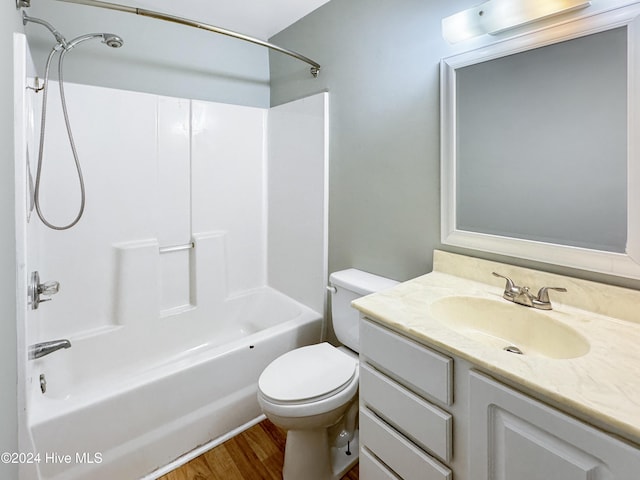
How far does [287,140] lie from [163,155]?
2.70 ft

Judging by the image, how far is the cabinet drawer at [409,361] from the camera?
856 mm

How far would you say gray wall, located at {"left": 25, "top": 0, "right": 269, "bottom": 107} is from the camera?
5.72ft

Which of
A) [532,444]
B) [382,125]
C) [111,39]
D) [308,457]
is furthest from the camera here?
[382,125]

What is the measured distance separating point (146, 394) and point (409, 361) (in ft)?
3.92

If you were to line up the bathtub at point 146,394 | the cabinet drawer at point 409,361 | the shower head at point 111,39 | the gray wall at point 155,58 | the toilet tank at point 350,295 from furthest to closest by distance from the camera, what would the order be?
the gray wall at point 155,58, the toilet tank at point 350,295, the shower head at point 111,39, the bathtub at point 146,394, the cabinet drawer at point 409,361

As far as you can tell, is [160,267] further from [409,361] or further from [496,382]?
[496,382]

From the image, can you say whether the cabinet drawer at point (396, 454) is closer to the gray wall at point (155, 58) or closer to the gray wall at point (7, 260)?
the gray wall at point (7, 260)

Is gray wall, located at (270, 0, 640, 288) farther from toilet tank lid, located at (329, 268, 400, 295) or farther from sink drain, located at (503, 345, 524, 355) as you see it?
sink drain, located at (503, 345, 524, 355)

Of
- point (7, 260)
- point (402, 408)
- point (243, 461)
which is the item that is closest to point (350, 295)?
point (402, 408)

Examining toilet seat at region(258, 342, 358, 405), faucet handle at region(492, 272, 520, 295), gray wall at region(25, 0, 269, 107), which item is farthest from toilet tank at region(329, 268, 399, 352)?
gray wall at region(25, 0, 269, 107)

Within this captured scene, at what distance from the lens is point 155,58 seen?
203 cm

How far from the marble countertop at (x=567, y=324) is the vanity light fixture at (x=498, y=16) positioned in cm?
86

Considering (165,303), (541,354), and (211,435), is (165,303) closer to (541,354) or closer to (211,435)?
(211,435)

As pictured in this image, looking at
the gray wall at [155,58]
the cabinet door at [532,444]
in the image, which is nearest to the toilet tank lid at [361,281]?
the cabinet door at [532,444]
